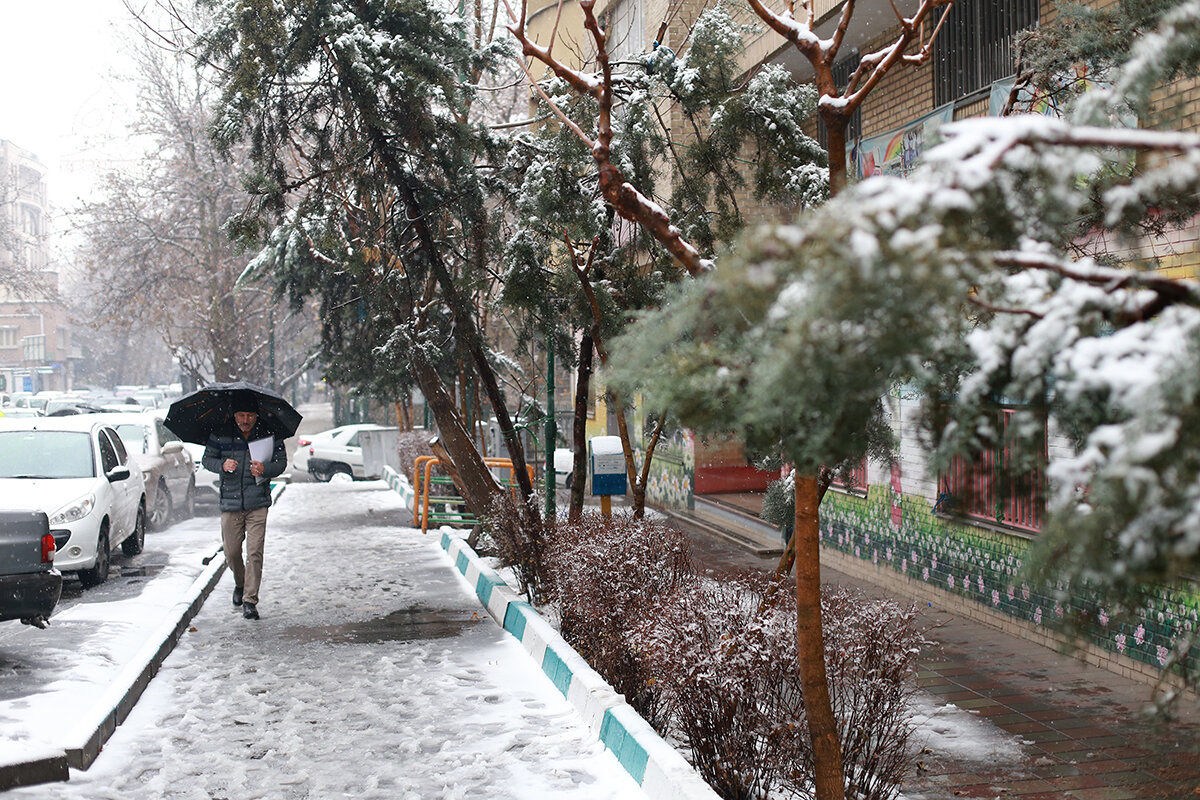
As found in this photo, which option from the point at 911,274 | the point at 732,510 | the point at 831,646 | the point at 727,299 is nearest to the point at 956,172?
the point at 911,274

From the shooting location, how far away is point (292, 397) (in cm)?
5119

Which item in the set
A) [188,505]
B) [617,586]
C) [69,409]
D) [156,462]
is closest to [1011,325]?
[617,586]

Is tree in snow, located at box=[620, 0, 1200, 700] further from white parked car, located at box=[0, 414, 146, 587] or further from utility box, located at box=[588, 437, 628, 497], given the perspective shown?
white parked car, located at box=[0, 414, 146, 587]

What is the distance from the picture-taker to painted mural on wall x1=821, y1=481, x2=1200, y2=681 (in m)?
7.22

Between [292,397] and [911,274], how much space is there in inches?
2015

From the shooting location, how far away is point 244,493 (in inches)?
382

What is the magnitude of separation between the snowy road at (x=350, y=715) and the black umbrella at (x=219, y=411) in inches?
64.7

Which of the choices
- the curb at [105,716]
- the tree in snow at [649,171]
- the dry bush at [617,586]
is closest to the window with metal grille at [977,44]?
the tree in snow at [649,171]

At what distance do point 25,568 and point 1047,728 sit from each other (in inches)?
261

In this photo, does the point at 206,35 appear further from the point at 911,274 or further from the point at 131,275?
the point at 131,275

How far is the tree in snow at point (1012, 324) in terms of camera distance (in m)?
2.18

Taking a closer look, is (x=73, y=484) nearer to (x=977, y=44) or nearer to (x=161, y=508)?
(x=161, y=508)

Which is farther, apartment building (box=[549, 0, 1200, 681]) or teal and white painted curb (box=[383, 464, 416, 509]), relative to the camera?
teal and white painted curb (box=[383, 464, 416, 509])

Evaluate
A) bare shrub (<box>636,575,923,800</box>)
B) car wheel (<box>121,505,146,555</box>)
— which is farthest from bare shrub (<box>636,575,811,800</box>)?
car wheel (<box>121,505,146,555</box>)
